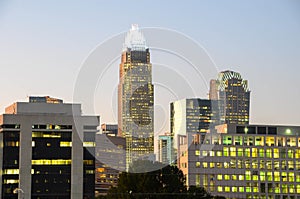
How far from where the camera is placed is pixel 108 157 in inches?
5492

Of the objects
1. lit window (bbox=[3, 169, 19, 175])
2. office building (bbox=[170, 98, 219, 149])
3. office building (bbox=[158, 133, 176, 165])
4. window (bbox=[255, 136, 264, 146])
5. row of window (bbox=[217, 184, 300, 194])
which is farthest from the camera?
window (bbox=[255, 136, 264, 146])

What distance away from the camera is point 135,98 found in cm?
6269

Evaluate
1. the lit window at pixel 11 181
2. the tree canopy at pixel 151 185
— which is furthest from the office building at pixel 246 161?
the tree canopy at pixel 151 185

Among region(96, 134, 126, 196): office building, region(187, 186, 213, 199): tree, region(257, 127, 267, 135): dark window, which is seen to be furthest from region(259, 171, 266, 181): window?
region(187, 186, 213, 199): tree

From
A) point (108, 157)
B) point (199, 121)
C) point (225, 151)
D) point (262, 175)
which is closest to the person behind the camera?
point (199, 121)

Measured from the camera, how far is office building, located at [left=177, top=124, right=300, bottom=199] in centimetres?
11450

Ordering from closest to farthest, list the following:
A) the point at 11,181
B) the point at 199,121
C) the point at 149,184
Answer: the point at 149,184, the point at 11,181, the point at 199,121

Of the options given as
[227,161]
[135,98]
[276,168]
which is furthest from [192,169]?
[135,98]

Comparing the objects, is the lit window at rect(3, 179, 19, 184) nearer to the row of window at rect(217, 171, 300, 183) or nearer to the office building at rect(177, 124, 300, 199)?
the office building at rect(177, 124, 300, 199)

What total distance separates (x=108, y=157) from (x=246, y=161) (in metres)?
31.3


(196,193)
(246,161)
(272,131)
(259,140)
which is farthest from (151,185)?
(272,131)

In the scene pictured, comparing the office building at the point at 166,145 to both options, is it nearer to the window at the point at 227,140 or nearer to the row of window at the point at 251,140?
the row of window at the point at 251,140

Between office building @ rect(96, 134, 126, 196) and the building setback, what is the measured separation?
5.76 meters

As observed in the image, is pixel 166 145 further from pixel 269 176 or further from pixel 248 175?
pixel 269 176
